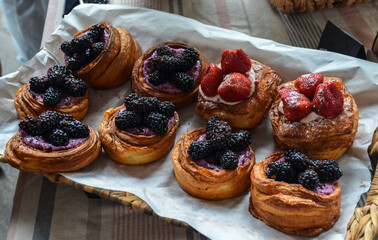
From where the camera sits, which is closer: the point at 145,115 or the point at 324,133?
the point at 324,133

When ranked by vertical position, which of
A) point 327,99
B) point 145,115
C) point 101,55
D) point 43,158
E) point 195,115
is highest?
point 327,99

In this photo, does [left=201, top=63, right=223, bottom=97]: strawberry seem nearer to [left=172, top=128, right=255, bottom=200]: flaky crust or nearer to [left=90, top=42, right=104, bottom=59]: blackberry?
[left=172, top=128, right=255, bottom=200]: flaky crust

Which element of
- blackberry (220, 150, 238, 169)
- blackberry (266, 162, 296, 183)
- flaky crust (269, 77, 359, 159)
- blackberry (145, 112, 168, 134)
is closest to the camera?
blackberry (266, 162, 296, 183)

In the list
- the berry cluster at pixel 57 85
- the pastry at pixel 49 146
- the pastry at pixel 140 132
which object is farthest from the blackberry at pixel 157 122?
the berry cluster at pixel 57 85

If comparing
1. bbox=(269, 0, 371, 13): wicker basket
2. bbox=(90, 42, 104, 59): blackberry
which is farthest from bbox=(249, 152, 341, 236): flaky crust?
bbox=(269, 0, 371, 13): wicker basket

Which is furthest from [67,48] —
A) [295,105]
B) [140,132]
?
[295,105]

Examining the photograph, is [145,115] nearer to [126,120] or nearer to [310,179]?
[126,120]

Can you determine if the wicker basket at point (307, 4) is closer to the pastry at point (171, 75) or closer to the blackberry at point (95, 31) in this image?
the pastry at point (171, 75)

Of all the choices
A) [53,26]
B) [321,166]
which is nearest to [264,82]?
[321,166]
